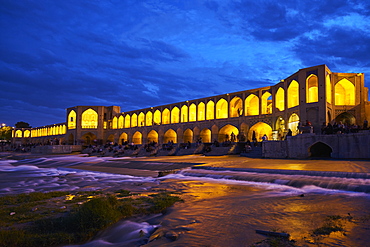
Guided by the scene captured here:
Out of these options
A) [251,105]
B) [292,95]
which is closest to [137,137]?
[251,105]

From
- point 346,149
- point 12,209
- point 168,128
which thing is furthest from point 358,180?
point 168,128

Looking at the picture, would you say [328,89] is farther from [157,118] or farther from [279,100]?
[157,118]

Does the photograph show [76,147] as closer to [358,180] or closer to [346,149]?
[346,149]

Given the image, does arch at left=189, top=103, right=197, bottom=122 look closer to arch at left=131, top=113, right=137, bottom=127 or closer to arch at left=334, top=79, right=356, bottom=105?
arch at left=131, top=113, right=137, bottom=127

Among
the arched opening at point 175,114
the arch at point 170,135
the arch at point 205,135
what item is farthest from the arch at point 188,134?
the arched opening at point 175,114

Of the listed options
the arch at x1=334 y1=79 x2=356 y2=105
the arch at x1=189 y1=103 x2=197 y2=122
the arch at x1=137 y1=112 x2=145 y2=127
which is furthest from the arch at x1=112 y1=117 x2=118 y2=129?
the arch at x1=334 y1=79 x2=356 y2=105

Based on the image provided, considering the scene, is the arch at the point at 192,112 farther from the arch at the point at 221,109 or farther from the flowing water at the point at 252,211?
the flowing water at the point at 252,211

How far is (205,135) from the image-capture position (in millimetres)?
26188

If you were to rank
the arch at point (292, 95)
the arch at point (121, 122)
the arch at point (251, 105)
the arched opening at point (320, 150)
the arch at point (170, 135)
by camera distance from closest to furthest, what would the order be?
the arched opening at point (320, 150), the arch at point (292, 95), the arch at point (251, 105), the arch at point (170, 135), the arch at point (121, 122)

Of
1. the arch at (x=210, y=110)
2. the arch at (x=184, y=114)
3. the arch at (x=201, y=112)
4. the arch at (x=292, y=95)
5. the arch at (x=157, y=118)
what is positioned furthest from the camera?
the arch at (x=157, y=118)

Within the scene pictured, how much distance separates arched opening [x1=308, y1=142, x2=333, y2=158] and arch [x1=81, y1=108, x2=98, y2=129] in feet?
102

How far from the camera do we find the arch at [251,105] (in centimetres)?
2216

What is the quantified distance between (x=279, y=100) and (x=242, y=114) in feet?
11.6

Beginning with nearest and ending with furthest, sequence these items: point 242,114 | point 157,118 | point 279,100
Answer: point 279,100
point 242,114
point 157,118
